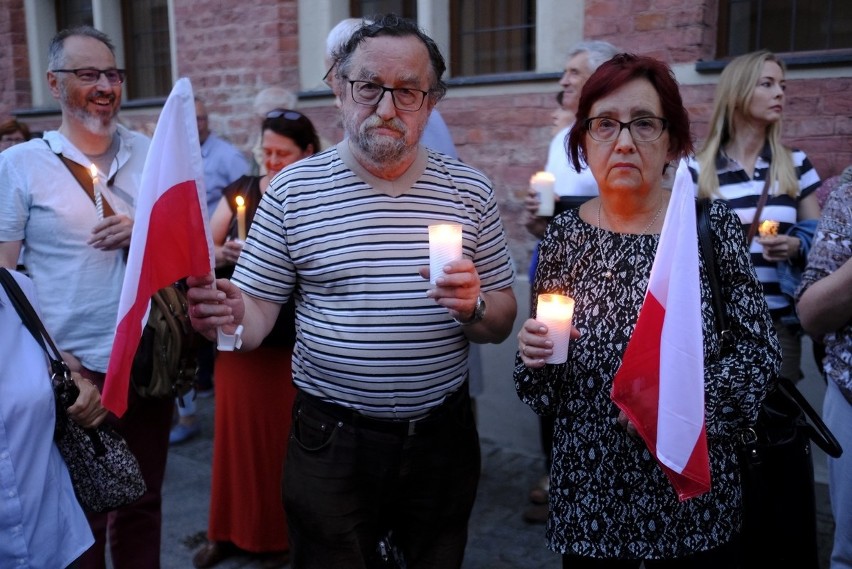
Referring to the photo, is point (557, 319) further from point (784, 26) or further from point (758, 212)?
point (784, 26)

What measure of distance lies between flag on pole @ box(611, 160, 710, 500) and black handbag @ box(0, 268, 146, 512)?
62.6 inches

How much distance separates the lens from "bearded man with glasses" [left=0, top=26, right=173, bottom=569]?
9.82 feet

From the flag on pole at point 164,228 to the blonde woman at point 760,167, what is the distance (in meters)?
2.43

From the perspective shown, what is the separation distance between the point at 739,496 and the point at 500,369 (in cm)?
312

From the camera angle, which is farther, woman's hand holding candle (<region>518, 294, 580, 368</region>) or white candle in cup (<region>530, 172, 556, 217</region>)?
white candle in cup (<region>530, 172, 556, 217</region>)

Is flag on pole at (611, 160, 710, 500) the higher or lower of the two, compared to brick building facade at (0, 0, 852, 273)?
lower

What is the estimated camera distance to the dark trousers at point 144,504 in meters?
3.24

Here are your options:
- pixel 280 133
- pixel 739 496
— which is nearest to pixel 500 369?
pixel 280 133

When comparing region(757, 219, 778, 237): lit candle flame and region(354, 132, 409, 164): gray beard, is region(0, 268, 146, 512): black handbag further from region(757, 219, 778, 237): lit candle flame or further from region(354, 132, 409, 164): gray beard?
region(757, 219, 778, 237): lit candle flame

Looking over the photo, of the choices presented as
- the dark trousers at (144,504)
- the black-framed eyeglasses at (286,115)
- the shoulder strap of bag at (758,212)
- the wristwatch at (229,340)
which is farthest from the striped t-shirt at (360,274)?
the shoulder strap of bag at (758,212)

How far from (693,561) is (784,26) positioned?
359cm

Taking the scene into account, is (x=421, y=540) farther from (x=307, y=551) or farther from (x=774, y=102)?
(x=774, y=102)

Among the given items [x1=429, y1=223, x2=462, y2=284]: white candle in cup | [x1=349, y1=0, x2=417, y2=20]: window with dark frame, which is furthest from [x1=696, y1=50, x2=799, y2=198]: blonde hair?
[x1=349, y1=0, x2=417, y2=20]: window with dark frame

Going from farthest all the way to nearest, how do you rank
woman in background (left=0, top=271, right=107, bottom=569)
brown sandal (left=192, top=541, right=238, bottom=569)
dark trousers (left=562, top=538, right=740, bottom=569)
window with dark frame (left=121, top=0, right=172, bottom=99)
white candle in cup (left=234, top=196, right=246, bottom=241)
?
window with dark frame (left=121, top=0, right=172, bottom=99)
brown sandal (left=192, top=541, right=238, bottom=569)
white candle in cup (left=234, top=196, right=246, bottom=241)
dark trousers (left=562, top=538, right=740, bottom=569)
woman in background (left=0, top=271, right=107, bottom=569)
